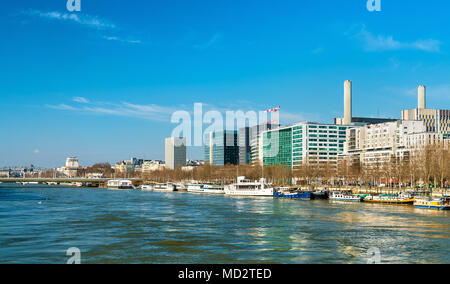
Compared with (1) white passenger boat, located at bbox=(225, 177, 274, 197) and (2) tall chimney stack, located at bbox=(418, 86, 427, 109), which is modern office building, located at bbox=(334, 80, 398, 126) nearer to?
(2) tall chimney stack, located at bbox=(418, 86, 427, 109)

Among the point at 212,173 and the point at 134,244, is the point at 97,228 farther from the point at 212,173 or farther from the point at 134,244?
the point at 212,173

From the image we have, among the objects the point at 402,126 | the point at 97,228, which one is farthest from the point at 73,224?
the point at 402,126

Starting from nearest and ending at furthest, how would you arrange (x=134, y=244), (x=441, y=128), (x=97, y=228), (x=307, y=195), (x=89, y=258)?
(x=89, y=258), (x=134, y=244), (x=97, y=228), (x=307, y=195), (x=441, y=128)

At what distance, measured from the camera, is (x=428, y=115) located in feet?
559

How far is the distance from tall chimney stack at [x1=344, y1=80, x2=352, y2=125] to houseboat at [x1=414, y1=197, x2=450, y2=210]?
110 m

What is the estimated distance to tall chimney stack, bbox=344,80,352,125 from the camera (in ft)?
551

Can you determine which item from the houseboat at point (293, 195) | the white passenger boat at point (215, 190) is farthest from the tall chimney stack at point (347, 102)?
the houseboat at point (293, 195)

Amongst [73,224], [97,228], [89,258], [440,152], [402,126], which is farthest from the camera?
[402,126]

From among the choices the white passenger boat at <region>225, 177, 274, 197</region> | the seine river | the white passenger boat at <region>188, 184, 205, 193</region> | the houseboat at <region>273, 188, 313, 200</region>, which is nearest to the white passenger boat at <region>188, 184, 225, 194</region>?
the white passenger boat at <region>188, 184, 205, 193</region>

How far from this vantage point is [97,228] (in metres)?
39.4

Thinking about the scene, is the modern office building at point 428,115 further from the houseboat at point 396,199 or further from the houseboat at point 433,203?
the houseboat at point 433,203

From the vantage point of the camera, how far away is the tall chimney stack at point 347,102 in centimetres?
16800
